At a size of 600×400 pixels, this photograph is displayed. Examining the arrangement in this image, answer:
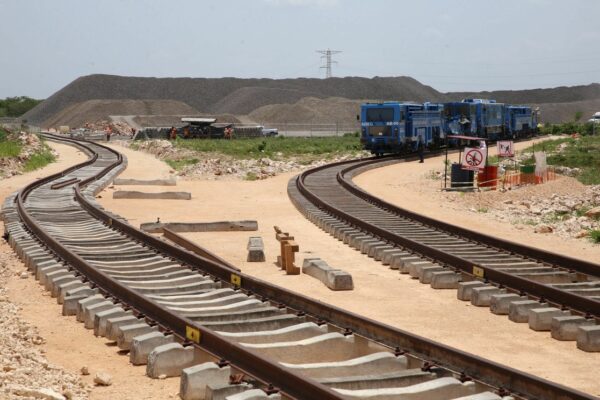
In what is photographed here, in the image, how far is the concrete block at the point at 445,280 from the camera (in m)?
13.9

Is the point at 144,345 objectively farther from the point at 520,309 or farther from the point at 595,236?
the point at 595,236

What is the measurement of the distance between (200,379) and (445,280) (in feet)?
22.3

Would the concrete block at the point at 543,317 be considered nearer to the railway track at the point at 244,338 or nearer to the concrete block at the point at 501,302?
the concrete block at the point at 501,302

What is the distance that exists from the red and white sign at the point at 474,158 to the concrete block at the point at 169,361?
66.7 feet

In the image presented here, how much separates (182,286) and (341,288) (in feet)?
8.05

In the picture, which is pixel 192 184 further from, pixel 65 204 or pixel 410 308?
pixel 410 308

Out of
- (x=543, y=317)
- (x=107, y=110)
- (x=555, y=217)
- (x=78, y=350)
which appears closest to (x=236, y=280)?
(x=78, y=350)

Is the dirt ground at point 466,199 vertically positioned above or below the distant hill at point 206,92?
below

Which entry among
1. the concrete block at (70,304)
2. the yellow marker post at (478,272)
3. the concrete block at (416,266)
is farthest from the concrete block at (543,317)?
the concrete block at (70,304)

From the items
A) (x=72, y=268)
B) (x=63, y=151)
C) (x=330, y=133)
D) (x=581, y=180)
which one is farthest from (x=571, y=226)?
(x=330, y=133)

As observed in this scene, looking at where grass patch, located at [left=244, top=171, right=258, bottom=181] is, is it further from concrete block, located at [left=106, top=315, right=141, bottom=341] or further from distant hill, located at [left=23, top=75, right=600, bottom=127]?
distant hill, located at [left=23, top=75, right=600, bottom=127]

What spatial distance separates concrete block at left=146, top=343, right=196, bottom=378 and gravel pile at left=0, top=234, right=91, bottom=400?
0.59 meters

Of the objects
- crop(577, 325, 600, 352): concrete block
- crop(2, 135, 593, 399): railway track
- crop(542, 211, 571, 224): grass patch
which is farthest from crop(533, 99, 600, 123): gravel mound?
crop(577, 325, 600, 352): concrete block

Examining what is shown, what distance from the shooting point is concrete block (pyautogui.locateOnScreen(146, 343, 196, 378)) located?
845cm
